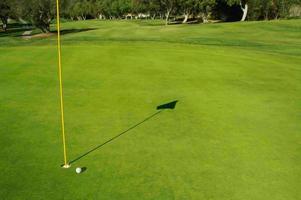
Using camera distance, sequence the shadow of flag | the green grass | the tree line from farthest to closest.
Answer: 1. the tree line
2. the shadow of flag
3. the green grass

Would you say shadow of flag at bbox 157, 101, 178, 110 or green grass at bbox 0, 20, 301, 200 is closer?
green grass at bbox 0, 20, 301, 200

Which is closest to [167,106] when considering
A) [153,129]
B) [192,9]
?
[153,129]

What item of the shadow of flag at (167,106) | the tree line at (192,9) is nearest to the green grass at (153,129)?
the shadow of flag at (167,106)

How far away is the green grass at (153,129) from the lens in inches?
279

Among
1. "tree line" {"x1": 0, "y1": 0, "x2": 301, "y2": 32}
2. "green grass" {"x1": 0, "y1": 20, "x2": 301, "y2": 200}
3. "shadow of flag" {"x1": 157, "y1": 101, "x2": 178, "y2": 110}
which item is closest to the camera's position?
"green grass" {"x1": 0, "y1": 20, "x2": 301, "y2": 200}

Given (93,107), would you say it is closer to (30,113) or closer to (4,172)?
(30,113)

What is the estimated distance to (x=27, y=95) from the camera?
13.4m

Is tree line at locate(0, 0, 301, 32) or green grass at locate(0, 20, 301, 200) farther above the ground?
tree line at locate(0, 0, 301, 32)

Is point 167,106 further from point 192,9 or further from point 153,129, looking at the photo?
point 192,9

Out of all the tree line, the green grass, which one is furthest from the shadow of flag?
the tree line

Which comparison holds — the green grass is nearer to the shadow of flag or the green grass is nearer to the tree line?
the shadow of flag

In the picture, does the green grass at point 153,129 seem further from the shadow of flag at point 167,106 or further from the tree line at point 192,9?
the tree line at point 192,9

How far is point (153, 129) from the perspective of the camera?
10.1 metres

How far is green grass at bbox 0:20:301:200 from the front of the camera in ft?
23.3
